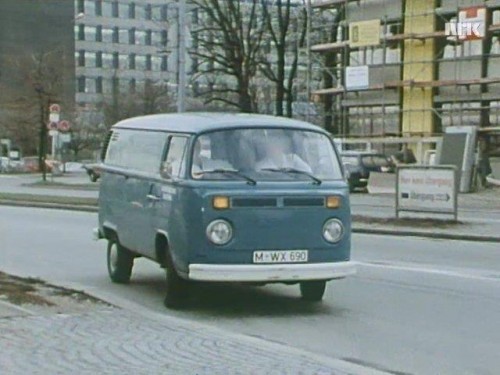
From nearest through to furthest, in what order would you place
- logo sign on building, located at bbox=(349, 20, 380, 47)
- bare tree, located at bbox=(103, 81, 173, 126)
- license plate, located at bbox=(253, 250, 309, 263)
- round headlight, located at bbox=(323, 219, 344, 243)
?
license plate, located at bbox=(253, 250, 309, 263) → round headlight, located at bbox=(323, 219, 344, 243) → logo sign on building, located at bbox=(349, 20, 380, 47) → bare tree, located at bbox=(103, 81, 173, 126)

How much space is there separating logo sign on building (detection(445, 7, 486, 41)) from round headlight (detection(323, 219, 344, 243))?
3609cm

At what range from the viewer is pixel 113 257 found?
13.5 meters

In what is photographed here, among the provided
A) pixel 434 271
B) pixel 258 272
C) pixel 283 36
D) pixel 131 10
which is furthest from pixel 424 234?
pixel 131 10

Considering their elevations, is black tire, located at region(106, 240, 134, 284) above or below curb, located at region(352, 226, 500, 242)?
above

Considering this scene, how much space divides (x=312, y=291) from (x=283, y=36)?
156ft

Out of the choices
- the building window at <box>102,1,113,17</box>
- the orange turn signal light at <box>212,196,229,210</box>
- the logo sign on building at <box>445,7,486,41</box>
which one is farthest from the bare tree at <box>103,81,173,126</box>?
the orange turn signal light at <box>212,196,229,210</box>

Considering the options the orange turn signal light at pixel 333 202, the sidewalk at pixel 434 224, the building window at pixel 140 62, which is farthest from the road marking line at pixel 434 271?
the building window at pixel 140 62

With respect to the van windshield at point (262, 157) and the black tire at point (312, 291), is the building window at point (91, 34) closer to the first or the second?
the black tire at point (312, 291)

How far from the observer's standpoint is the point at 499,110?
151 ft

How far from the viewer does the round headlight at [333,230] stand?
35.4 ft

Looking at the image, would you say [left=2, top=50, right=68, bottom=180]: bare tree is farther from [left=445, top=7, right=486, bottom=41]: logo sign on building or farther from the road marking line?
the road marking line

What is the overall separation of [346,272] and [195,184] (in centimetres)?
185

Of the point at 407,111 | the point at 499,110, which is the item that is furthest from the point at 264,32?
the point at 499,110

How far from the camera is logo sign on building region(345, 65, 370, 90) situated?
49750 millimetres
